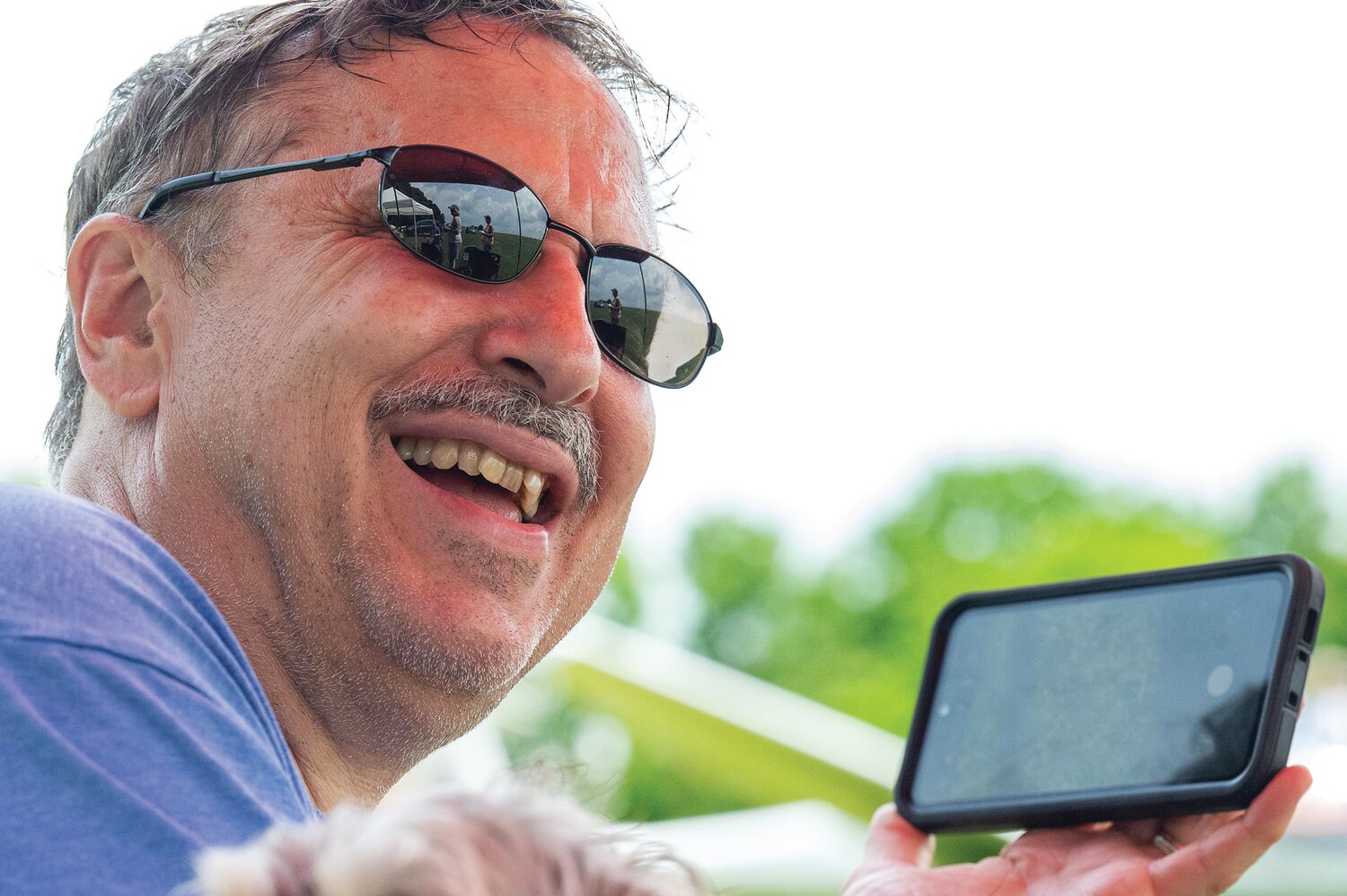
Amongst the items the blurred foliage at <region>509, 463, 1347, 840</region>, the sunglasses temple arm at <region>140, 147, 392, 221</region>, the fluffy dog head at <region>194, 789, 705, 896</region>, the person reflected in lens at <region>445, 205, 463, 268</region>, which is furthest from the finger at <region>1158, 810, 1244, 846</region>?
the blurred foliage at <region>509, 463, 1347, 840</region>

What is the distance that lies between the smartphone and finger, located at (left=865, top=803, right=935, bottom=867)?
2cm

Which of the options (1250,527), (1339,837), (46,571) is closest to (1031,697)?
(46,571)

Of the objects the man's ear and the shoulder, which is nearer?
the shoulder

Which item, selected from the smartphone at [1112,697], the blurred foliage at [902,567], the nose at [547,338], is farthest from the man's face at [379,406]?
the blurred foliage at [902,567]

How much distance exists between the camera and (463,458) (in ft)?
7.00

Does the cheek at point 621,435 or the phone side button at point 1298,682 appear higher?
the phone side button at point 1298,682

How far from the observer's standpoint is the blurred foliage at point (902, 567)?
40656 mm

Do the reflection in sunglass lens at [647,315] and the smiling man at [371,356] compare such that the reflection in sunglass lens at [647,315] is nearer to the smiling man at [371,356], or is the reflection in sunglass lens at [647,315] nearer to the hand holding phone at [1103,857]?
the smiling man at [371,356]

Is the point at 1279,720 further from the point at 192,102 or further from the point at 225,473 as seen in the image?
the point at 192,102

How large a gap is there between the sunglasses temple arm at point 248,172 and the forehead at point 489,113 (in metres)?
0.05

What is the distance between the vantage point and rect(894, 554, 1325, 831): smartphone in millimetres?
1984

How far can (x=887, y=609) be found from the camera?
1735 inches

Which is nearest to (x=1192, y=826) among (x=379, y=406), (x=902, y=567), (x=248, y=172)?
(x=379, y=406)

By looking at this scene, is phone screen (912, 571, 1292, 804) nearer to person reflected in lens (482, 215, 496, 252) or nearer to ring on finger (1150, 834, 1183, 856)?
ring on finger (1150, 834, 1183, 856)
